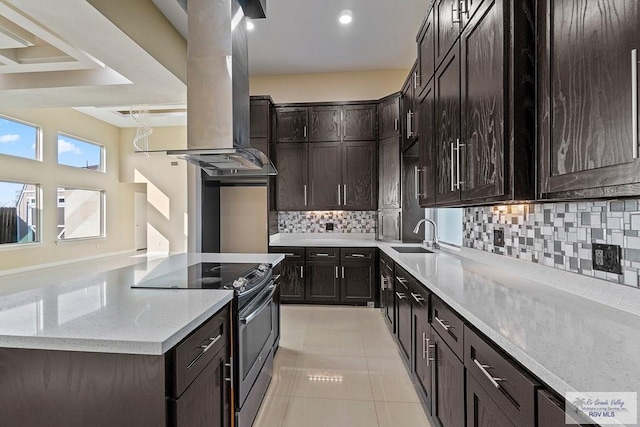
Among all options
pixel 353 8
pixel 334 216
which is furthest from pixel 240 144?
pixel 334 216

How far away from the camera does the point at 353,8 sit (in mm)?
3568

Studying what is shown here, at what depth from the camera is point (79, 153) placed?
23.4 ft

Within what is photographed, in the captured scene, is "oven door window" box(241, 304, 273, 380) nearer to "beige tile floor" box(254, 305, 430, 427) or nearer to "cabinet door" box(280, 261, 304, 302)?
"beige tile floor" box(254, 305, 430, 427)

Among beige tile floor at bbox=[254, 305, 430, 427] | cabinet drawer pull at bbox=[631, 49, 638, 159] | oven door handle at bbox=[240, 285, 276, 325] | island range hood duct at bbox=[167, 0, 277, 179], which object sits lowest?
beige tile floor at bbox=[254, 305, 430, 427]

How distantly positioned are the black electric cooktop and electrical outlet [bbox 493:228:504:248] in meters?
1.66

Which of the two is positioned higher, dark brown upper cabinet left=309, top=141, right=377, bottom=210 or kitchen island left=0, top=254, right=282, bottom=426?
dark brown upper cabinet left=309, top=141, right=377, bottom=210

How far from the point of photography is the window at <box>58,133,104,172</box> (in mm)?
6648

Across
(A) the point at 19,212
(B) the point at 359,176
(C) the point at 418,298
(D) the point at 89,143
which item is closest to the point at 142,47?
(B) the point at 359,176

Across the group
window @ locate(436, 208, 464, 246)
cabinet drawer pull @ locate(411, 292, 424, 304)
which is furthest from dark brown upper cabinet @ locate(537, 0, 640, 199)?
window @ locate(436, 208, 464, 246)

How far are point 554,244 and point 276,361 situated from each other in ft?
7.38

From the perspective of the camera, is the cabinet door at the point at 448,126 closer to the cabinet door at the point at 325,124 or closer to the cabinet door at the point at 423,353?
the cabinet door at the point at 423,353

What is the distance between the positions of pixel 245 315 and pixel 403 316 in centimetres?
151

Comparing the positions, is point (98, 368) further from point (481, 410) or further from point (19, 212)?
point (19, 212)

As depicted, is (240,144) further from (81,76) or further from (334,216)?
(81,76)
